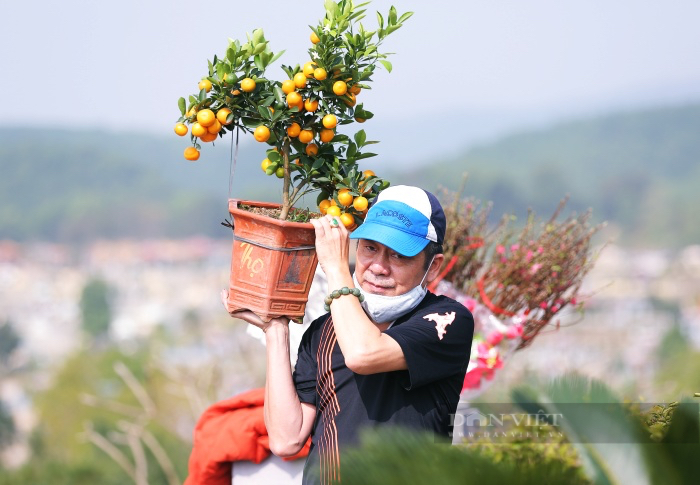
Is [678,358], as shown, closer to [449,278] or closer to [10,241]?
[449,278]

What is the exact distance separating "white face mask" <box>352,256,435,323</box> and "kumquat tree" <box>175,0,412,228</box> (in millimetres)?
331

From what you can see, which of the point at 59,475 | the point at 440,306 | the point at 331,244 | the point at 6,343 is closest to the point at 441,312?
the point at 440,306

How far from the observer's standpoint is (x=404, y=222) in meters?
2.71

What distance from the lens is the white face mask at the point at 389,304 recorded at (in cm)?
270

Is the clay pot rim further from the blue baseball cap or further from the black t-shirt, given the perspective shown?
the black t-shirt

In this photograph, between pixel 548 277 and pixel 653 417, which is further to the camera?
pixel 548 277

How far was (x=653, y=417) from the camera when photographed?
2852 millimetres

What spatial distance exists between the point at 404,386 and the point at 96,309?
134167mm

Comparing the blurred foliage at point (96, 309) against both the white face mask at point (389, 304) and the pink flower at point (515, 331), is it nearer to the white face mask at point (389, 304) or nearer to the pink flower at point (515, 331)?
the pink flower at point (515, 331)

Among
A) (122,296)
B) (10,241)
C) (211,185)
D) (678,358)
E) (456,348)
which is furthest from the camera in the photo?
(211,185)

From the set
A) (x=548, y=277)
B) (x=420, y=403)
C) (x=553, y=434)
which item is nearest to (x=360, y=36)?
(x=420, y=403)

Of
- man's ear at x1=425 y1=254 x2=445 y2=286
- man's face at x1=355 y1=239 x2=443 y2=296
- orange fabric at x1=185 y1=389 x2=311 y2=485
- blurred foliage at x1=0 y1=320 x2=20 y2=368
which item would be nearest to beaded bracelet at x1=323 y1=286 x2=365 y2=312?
man's face at x1=355 y1=239 x2=443 y2=296

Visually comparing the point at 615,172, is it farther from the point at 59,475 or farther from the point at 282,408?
the point at 282,408

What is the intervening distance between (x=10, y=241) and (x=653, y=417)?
6780 inches
